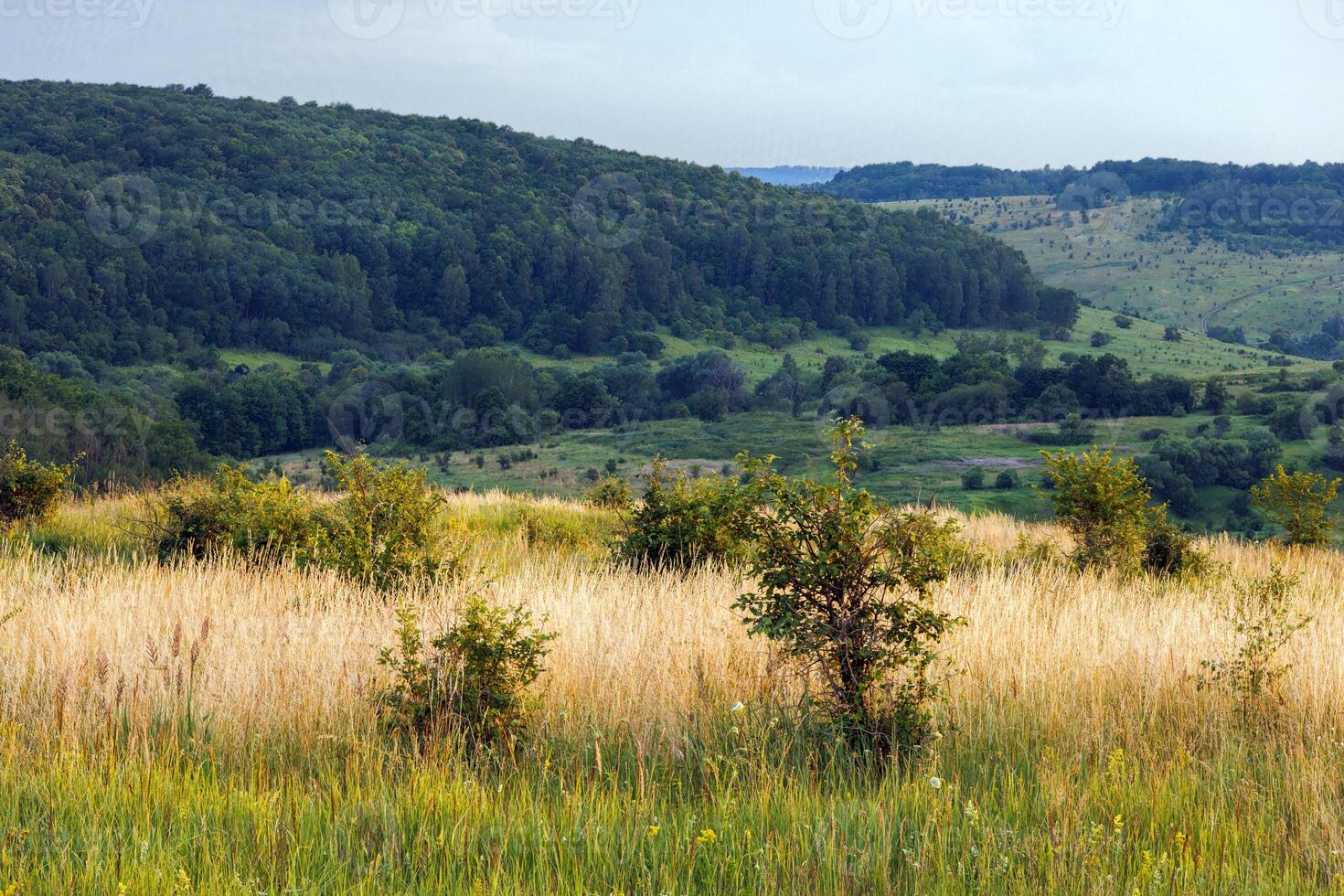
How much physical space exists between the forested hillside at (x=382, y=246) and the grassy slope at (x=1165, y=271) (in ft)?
79.0

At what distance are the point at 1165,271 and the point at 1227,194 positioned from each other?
28.9 meters

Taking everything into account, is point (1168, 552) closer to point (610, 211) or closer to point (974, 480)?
point (974, 480)

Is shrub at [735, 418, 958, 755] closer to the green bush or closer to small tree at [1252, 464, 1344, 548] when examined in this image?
the green bush

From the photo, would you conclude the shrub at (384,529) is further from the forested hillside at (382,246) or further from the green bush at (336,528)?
the forested hillside at (382,246)

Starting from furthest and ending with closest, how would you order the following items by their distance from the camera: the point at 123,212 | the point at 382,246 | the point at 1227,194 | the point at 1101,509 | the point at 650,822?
1. the point at 1227,194
2. the point at 382,246
3. the point at 123,212
4. the point at 1101,509
5. the point at 650,822

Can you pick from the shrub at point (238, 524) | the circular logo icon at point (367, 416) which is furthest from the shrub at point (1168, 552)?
the circular logo icon at point (367, 416)

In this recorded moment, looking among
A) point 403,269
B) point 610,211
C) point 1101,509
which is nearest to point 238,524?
point 1101,509

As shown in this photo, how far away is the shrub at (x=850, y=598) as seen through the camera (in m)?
4.28

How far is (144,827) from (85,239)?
83914mm

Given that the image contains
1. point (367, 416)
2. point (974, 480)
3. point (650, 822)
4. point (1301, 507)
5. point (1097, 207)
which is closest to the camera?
point (650, 822)

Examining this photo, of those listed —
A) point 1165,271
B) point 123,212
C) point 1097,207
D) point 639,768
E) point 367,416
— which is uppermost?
point 1097,207

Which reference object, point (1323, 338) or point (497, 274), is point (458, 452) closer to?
point (497, 274)

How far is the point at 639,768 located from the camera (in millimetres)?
3658

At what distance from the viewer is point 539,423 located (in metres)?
62.9
